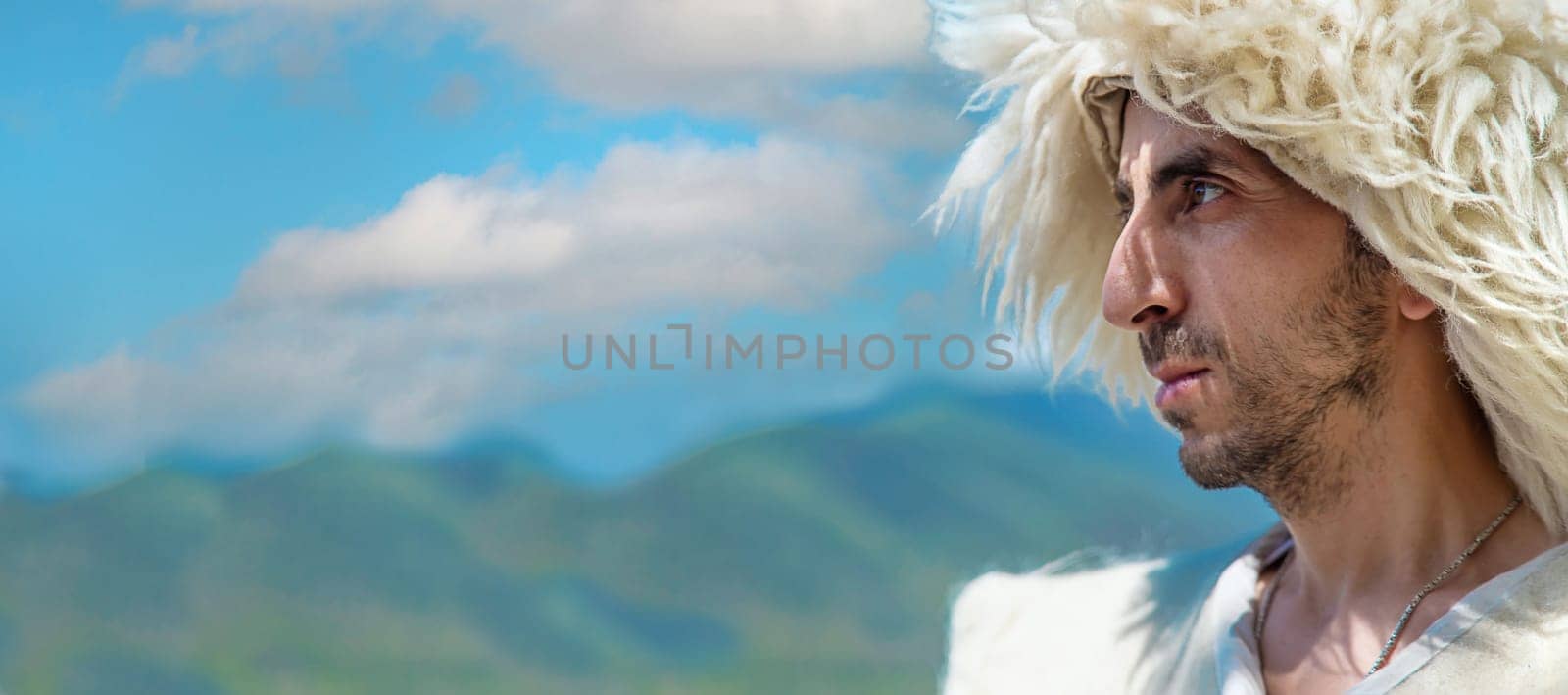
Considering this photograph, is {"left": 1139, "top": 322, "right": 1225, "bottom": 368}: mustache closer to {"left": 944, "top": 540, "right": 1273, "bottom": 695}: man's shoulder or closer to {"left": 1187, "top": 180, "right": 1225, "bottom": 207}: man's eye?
{"left": 1187, "top": 180, "right": 1225, "bottom": 207}: man's eye

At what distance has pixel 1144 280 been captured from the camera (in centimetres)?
155

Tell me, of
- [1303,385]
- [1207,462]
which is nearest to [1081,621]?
[1207,462]

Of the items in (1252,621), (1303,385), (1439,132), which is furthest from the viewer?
(1252,621)

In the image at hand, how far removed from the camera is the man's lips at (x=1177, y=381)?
155 cm

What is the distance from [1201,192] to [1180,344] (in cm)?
16

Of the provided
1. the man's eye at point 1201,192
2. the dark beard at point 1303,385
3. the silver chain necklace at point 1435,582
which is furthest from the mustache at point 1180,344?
the silver chain necklace at point 1435,582

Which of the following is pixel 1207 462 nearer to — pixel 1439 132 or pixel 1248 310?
pixel 1248 310

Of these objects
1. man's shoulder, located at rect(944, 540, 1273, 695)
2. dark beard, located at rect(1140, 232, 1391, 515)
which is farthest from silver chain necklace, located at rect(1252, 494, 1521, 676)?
man's shoulder, located at rect(944, 540, 1273, 695)

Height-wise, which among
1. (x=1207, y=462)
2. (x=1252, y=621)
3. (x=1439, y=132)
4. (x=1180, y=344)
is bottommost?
(x=1252, y=621)

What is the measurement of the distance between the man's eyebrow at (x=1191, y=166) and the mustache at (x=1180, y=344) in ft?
0.47

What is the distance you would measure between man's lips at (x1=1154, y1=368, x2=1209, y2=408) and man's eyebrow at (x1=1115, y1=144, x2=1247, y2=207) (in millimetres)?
→ 186

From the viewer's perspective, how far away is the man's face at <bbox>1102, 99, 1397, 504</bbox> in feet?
4.93

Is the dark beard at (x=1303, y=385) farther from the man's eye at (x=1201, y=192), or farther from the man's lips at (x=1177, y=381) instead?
the man's eye at (x=1201, y=192)

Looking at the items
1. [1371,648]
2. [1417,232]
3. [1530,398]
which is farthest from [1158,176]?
[1371,648]
